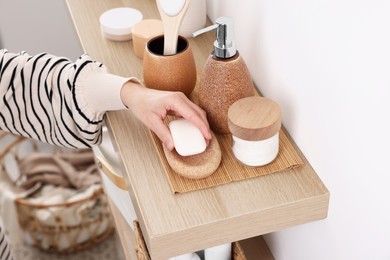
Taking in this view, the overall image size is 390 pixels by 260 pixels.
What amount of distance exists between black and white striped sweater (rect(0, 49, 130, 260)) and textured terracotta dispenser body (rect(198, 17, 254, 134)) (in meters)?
0.13

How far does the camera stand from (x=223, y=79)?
2.22 feet

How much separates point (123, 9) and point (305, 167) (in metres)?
0.47

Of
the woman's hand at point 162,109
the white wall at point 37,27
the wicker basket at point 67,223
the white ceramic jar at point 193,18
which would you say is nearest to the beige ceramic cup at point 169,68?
the woman's hand at point 162,109

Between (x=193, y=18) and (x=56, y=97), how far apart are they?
0.84 feet

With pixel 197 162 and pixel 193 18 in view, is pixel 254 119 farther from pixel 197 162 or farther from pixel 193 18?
pixel 193 18

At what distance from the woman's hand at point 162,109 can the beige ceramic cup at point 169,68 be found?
2 centimetres

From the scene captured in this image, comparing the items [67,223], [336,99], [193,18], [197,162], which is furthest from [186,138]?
[67,223]

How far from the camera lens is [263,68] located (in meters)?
0.77

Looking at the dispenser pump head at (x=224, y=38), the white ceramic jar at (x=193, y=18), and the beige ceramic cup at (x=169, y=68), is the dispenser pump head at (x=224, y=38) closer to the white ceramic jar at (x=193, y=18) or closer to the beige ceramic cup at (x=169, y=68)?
the beige ceramic cup at (x=169, y=68)

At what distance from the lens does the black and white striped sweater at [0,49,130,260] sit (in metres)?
0.79

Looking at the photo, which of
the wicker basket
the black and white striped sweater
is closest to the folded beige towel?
the wicker basket

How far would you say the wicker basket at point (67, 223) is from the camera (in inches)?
61.8

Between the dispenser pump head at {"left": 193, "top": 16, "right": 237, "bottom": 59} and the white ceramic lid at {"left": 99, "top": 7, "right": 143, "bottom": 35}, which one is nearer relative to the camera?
the dispenser pump head at {"left": 193, "top": 16, "right": 237, "bottom": 59}

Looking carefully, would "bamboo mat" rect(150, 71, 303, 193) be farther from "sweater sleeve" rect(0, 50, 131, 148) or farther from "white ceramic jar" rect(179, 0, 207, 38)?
"white ceramic jar" rect(179, 0, 207, 38)
